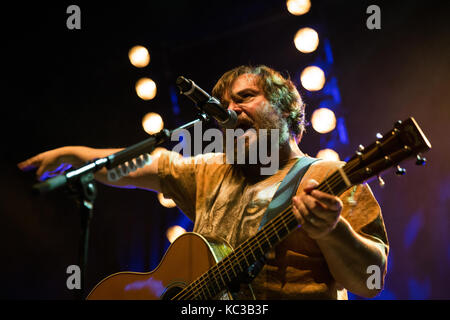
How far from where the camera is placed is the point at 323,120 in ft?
11.6

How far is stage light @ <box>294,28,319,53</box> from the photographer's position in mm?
3502

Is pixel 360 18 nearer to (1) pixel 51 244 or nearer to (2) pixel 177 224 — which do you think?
(2) pixel 177 224

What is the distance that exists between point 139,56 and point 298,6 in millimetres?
1536

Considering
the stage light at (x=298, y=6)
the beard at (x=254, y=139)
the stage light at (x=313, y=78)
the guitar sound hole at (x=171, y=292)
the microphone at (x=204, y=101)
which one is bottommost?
the guitar sound hole at (x=171, y=292)

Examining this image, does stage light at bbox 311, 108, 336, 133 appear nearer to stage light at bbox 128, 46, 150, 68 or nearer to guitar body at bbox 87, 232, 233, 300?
stage light at bbox 128, 46, 150, 68

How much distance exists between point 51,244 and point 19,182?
579 millimetres

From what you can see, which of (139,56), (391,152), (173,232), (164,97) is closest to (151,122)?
(164,97)

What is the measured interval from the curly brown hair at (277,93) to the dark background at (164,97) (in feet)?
3.00

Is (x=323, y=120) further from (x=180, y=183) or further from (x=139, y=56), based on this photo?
(x=139, y=56)

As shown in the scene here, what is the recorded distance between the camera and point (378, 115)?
11.4ft

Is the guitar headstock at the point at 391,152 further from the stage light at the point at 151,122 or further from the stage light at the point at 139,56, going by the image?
the stage light at the point at 139,56

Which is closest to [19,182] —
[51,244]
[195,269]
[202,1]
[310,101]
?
[51,244]

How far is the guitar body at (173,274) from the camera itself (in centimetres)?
192

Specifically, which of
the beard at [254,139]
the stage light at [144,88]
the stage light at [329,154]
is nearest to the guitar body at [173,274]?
the beard at [254,139]
